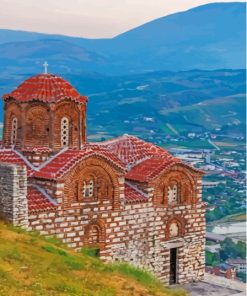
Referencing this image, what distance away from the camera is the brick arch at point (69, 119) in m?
21.3

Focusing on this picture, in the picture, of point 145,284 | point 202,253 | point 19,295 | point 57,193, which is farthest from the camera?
point 202,253

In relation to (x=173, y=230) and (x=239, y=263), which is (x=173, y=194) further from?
(x=239, y=263)

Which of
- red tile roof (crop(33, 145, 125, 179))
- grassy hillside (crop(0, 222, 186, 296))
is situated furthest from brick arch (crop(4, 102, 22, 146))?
grassy hillside (crop(0, 222, 186, 296))

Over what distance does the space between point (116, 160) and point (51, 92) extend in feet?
9.80

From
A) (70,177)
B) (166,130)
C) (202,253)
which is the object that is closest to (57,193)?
(70,177)

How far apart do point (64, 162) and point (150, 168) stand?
10.8 ft

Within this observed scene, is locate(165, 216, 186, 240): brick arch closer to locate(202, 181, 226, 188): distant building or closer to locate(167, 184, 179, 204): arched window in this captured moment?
locate(167, 184, 179, 204): arched window

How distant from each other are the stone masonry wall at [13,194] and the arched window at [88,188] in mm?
2460

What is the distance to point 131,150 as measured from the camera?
23234 mm

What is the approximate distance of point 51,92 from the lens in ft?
70.3

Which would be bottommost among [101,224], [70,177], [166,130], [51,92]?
[101,224]

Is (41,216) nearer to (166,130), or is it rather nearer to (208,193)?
(208,193)

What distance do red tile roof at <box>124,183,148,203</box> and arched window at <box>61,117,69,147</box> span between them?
2456 mm

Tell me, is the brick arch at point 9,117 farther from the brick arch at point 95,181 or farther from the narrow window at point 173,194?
the narrow window at point 173,194
